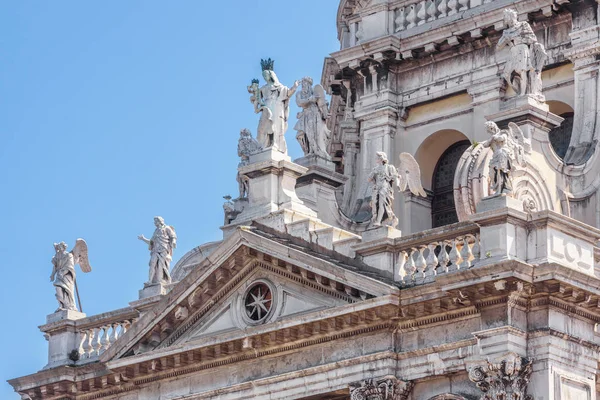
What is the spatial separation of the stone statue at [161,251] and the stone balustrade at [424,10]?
840 centimetres

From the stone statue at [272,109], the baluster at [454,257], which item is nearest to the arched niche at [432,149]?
the stone statue at [272,109]

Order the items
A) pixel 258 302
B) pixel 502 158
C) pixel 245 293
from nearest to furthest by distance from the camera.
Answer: pixel 502 158 → pixel 258 302 → pixel 245 293

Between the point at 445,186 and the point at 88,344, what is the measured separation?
8624mm

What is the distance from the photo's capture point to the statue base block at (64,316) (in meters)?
40.2

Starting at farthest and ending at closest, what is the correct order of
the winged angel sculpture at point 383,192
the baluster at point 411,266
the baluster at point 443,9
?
the baluster at point 443,9 → the winged angel sculpture at point 383,192 → the baluster at point 411,266

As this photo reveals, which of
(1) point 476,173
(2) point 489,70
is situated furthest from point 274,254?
(2) point 489,70

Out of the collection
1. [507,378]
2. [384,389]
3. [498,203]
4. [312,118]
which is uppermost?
[312,118]

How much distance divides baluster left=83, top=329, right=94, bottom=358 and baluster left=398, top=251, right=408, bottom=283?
761cm

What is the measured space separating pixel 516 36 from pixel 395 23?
794cm

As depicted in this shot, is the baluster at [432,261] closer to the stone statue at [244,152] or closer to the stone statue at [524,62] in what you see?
the stone statue at [524,62]

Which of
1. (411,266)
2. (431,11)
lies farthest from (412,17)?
(411,266)

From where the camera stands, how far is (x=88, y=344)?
130ft

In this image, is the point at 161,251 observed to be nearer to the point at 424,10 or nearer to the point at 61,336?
the point at 61,336

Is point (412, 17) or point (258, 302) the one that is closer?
point (258, 302)
